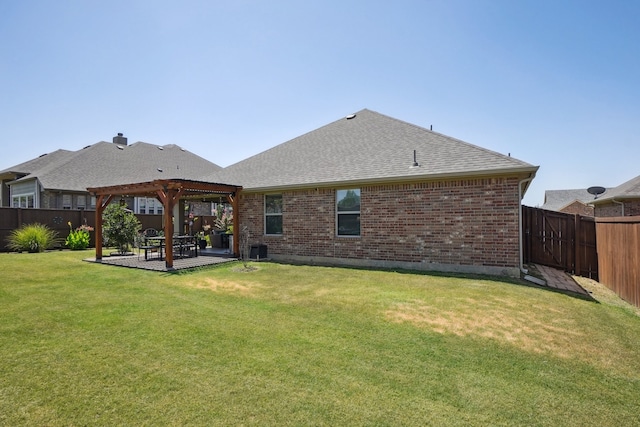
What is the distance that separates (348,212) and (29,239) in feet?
47.5

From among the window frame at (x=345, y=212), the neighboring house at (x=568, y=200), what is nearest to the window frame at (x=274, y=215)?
the window frame at (x=345, y=212)

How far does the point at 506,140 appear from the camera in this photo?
56.6ft

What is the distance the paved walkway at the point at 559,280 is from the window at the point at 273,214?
341 inches

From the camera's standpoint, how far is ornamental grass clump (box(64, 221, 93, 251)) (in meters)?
16.2

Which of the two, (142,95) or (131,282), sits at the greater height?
(142,95)

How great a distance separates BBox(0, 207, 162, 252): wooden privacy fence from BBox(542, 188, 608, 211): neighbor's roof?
48527mm

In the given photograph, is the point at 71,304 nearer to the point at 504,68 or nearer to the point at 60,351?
the point at 60,351

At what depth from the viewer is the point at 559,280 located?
898 cm

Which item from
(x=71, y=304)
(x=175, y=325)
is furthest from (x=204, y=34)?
(x=175, y=325)

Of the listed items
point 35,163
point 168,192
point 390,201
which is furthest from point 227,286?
point 35,163


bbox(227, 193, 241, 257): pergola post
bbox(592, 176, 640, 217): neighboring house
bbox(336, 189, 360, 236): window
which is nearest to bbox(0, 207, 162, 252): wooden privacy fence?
bbox(227, 193, 241, 257): pergola post

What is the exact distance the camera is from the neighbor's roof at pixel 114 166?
66.2 ft

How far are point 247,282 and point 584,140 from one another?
19.4 metres

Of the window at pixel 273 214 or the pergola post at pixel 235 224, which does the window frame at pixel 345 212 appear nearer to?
the window at pixel 273 214
